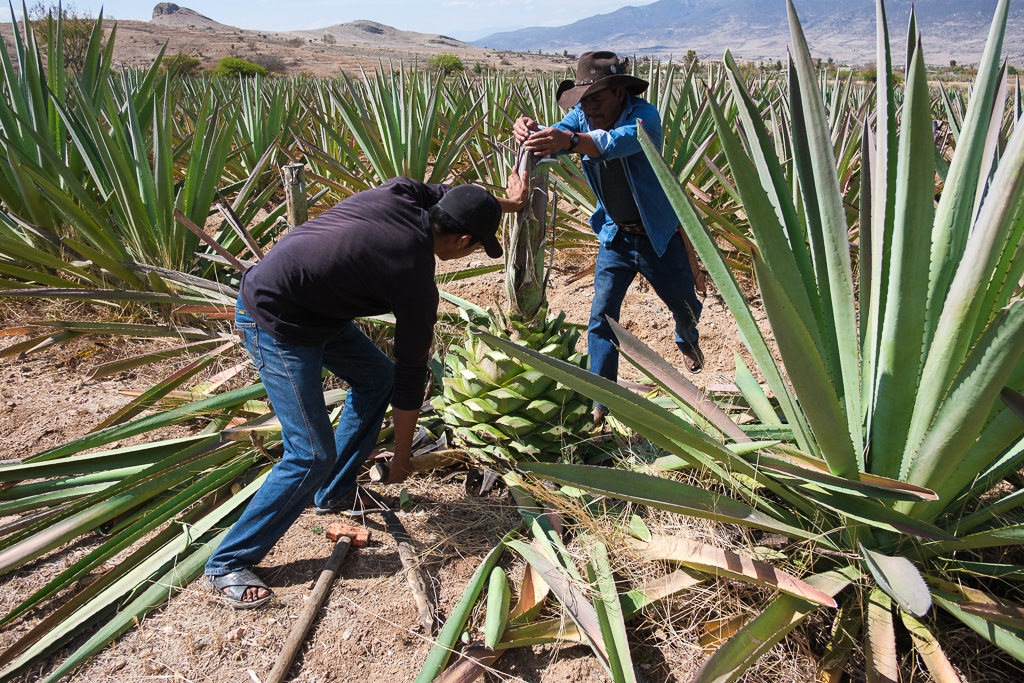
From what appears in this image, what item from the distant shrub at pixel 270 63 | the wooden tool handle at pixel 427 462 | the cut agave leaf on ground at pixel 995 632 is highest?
the distant shrub at pixel 270 63

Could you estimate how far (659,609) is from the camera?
165 centimetres

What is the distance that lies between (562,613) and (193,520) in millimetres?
1347

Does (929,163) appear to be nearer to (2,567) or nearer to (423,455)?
(423,455)

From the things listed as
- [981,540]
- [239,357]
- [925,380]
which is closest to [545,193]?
[925,380]

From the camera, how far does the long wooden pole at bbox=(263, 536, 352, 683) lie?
1.65 meters

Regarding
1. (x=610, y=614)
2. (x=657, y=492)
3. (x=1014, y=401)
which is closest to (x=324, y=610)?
(x=610, y=614)

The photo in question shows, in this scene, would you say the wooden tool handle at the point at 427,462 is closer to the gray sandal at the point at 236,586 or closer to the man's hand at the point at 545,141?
the gray sandal at the point at 236,586

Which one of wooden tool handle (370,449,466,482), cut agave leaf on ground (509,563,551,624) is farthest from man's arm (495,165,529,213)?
cut agave leaf on ground (509,563,551,624)

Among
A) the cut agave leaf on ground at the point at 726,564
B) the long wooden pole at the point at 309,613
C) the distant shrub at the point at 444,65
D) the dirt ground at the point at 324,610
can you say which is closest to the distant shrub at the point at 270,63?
the distant shrub at the point at 444,65

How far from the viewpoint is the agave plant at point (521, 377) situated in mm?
1932

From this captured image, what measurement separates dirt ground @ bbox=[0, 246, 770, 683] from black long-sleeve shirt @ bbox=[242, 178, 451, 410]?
0.38m

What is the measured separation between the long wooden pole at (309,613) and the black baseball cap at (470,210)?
1129mm

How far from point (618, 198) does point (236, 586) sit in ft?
6.56

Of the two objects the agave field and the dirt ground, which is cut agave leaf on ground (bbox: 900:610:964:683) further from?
the dirt ground
